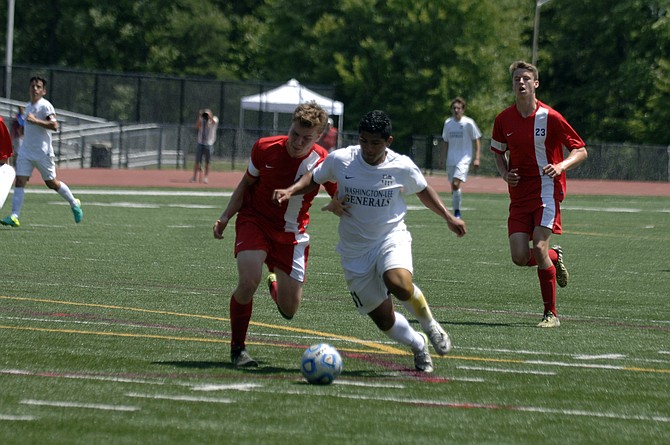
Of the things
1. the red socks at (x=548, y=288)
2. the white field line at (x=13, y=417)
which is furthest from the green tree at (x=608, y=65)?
the white field line at (x=13, y=417)

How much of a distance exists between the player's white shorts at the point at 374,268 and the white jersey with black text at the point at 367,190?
49 mm

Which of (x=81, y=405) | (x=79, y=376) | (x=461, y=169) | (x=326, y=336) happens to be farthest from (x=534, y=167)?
(x=461, y=169)

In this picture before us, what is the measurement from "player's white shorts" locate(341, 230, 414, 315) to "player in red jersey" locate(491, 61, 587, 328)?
10.2 ft

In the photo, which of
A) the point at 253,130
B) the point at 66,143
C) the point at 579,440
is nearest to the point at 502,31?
the point at 253,130

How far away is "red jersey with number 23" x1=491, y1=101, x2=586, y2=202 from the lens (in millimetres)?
11414

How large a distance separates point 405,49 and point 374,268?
51.0 metres

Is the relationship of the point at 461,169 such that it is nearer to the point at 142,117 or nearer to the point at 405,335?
the point at 405,335

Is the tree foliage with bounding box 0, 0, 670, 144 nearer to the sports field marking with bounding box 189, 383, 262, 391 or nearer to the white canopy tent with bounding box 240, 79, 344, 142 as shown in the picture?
the white canopy tent with bounding box 240, 79, 344, 142

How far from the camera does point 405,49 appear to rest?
58.8m

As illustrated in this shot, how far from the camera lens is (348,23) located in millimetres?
60250

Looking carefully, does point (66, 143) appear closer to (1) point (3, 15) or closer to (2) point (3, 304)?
(1) point (3, 15)

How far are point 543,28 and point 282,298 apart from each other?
60843 millimetres

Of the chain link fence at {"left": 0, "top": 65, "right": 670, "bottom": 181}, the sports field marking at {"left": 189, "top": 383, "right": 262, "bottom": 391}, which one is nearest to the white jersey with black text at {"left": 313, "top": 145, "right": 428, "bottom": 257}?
the sports field marking at {"left": 189, "top": 383, "right": 262, "bottom": 391}

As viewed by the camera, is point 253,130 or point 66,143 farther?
point 253,130
